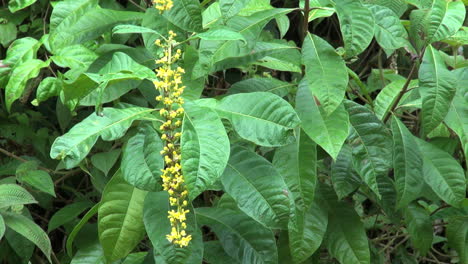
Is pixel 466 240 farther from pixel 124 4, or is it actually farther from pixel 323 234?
pixel 124 4

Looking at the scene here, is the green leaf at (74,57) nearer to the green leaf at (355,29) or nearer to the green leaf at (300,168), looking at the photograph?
the green leaf at (300,168)

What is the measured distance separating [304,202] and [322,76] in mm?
287

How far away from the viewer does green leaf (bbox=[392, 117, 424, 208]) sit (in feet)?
5.19

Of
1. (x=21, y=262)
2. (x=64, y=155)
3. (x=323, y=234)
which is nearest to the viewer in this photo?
(x=64, y=155)

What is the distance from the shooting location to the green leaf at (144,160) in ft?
4.27

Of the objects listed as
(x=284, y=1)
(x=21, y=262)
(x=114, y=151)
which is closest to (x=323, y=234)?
(x=114, y=151)

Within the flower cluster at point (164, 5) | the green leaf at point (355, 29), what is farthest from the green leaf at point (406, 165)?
the flower cluster at point (164, 5)

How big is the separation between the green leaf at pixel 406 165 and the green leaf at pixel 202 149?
523 millimetres

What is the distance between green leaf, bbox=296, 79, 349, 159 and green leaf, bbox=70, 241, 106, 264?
636 mm

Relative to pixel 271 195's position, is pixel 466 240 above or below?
below

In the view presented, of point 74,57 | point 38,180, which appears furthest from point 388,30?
point 38,180

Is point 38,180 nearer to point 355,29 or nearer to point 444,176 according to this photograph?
point 355,29

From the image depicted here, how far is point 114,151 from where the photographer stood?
1.87m

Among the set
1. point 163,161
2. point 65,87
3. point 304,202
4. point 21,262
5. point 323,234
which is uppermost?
point 65,87
